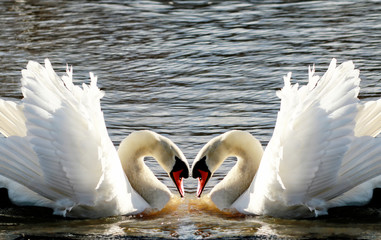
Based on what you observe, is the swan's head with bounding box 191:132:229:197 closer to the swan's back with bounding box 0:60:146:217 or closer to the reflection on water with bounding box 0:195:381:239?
the reflection on water with bounding box 0:195:381:239

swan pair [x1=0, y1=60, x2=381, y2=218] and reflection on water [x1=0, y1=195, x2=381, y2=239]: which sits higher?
swan pair [x1=0, y1=60, x2=381, y2=218]

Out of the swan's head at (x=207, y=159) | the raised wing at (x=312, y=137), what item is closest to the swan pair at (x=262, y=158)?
the raised wing at (x=312, y=137)

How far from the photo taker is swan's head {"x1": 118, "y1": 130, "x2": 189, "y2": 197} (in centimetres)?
821

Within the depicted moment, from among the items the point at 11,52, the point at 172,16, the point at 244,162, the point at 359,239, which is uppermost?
the point at 172,16

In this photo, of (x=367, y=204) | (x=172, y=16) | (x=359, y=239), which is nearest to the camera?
(x=359, y=239)

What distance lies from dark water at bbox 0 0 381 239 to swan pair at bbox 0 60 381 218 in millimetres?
160

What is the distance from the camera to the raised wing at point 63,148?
23.6 ft

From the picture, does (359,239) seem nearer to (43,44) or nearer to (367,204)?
(367,204)

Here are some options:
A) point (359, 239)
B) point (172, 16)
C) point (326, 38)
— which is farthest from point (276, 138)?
point (172, 16)

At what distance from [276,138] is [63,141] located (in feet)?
5.26

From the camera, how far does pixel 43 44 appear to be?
601 inches

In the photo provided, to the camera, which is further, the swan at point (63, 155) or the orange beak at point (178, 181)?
the orange beak at point (178, 181)

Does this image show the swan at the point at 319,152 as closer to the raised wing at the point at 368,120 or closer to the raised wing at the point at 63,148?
the raised wing at the point at 368,120

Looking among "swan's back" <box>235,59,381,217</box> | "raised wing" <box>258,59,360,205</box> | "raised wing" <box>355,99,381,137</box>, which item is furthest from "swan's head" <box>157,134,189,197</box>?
"raised wing" <box>355,99,381,137</box>
